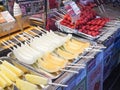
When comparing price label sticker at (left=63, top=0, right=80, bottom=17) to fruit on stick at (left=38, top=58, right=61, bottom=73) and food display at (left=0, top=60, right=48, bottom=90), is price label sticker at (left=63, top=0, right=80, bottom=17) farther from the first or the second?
food display at (left=0, top=60, right=48, bottom=90)

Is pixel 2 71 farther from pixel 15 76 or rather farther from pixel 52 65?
pixel 52 65

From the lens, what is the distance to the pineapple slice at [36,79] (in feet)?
4.90

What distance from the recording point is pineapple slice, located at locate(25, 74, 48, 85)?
1494 millimetres

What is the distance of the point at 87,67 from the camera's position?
1852 millimetres

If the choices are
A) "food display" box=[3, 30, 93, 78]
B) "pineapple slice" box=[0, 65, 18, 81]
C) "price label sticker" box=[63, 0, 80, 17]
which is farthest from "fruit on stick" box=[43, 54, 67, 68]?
"price label sticker" box=[63, 0, 80, 17]

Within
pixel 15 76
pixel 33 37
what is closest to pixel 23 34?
pixel 33 37

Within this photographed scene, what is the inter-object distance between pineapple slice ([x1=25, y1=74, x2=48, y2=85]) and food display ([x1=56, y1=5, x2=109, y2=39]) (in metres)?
0.92

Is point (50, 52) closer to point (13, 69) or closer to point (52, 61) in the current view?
point (52, 61)

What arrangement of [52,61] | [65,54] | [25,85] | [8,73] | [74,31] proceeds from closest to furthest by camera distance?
[25,85]
[8,73]
[52,61]
[65,54]
[74,31]

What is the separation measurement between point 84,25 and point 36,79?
1.13 metres

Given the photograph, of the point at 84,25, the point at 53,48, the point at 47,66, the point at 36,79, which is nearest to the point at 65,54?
the point at 53,48

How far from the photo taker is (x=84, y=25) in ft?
8.05

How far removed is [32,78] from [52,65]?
0.75 feet

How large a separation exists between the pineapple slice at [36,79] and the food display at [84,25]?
92 cm
